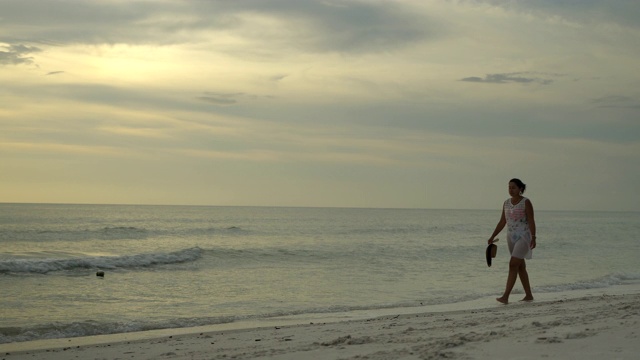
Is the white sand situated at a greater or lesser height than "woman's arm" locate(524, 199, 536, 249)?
lesser

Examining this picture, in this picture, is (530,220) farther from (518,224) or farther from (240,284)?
(240,284)

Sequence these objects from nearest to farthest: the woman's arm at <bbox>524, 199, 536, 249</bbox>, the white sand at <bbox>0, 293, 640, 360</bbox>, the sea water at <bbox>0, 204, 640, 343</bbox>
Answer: the white sand at <bbox>0, 293, 640, 360</bbox>
the woman's arm at <bbox>524, 199, 536, 249</bbox>
the sea water at <bbox>0, 204, 640, 343</bbox>

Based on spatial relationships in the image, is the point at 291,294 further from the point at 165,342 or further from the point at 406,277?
the point at 165,342

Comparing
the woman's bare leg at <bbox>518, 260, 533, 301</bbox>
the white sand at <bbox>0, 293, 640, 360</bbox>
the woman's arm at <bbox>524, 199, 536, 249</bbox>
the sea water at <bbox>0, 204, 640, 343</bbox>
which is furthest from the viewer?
the sea water at <bbox>0, 204, 640, 343</bbox>

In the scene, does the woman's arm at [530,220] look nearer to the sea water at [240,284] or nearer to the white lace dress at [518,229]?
the white lace dress at [518,229]

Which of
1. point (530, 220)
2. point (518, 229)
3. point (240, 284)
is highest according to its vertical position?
point (530, 220)

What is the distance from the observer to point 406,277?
17.9 metres

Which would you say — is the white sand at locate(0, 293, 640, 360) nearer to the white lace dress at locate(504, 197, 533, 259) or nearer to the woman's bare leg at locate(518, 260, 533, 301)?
the woman's bare leg at locate(518, 260, 533, 301)

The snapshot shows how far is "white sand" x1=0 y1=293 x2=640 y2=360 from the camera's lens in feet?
18.9

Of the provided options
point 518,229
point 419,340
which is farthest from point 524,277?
point 419,340

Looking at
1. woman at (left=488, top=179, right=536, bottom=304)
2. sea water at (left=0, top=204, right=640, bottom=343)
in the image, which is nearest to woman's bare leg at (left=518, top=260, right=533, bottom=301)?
woman at (left=488, top=179, right=536, bottom=304)

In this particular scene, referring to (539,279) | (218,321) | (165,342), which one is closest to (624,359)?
(165,342)

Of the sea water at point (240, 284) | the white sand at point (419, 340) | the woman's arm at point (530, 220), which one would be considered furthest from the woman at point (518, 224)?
the sea water at point (240, 284)

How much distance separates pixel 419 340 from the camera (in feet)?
21.8
